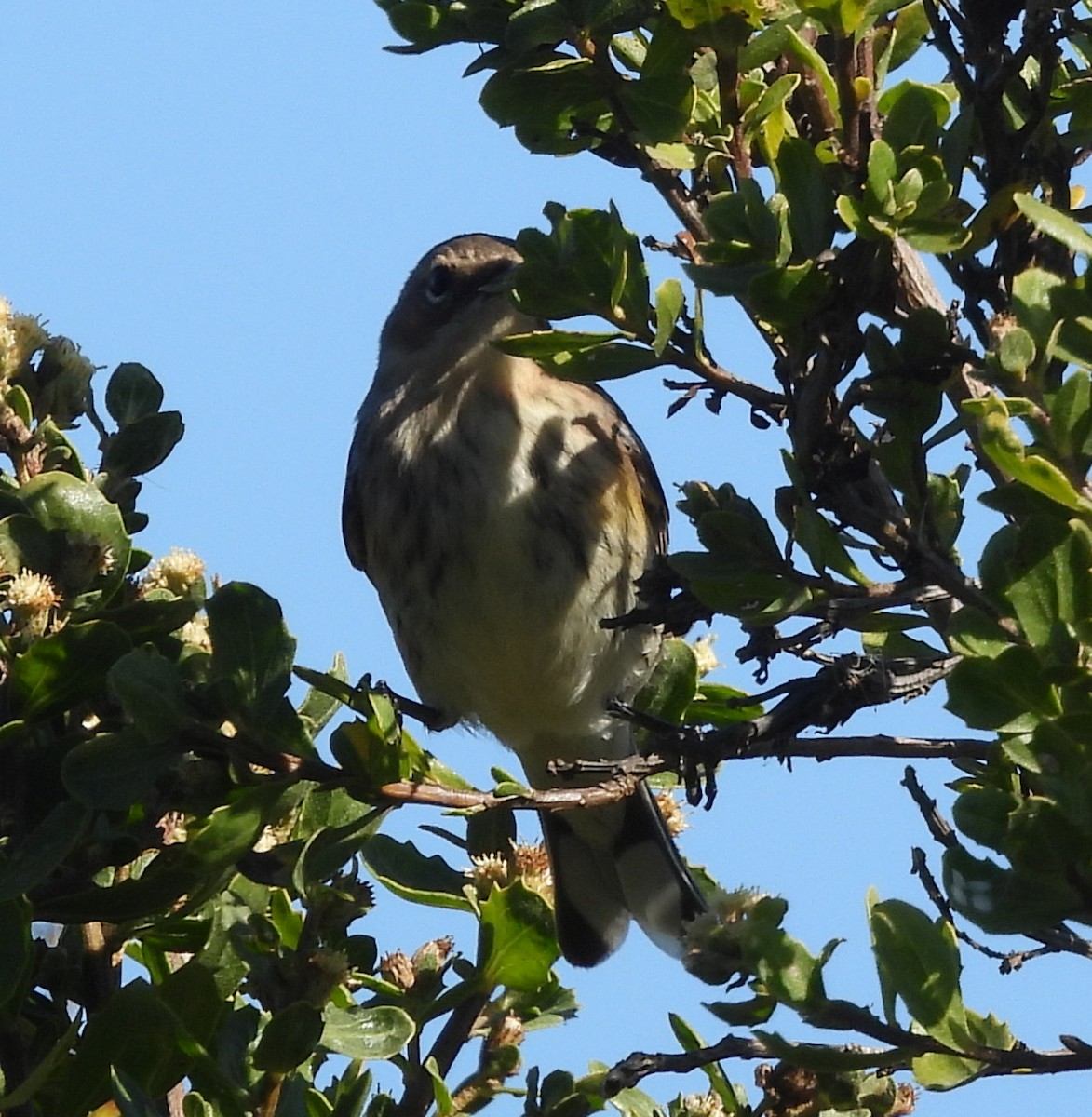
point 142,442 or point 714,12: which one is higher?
point 714,12

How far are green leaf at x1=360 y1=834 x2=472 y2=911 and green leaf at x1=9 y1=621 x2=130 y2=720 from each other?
0.74 metres

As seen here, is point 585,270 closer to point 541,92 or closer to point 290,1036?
point 541,92

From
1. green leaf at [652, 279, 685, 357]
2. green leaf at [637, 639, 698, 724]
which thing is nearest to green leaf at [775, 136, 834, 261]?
green leaf at [652, 279, 685, 357]

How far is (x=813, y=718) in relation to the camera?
9.91 ft

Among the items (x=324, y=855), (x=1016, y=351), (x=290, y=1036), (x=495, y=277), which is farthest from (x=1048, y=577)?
(x=495, y=277)

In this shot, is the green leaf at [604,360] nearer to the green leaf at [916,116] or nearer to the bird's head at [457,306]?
the green leaf at [916,116]

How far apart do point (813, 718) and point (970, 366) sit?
64 cm

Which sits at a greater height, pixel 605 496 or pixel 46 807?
pixel 605 496

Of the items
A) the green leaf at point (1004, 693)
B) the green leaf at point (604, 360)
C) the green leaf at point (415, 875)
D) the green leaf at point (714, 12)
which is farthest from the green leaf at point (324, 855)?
the green leaf at point (714, 12)

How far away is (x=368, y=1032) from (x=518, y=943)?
1.09 ft

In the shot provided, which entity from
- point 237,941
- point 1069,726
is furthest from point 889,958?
point 237,941

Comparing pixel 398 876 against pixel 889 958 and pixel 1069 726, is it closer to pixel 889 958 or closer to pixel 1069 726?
pixel 889 958

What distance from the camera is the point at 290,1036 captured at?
9.53 feet

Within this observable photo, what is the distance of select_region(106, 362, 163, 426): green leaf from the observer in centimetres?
355
